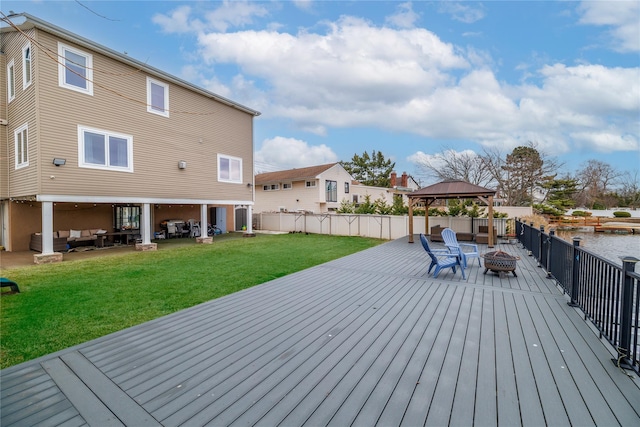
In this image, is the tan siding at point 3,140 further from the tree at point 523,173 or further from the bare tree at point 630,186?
the bare tree at point 630,186

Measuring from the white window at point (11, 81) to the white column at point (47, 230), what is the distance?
4.79 metres

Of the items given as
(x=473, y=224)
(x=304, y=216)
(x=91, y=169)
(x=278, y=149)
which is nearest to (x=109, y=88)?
(x=91, y=169)

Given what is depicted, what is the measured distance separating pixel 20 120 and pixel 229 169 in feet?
25.4

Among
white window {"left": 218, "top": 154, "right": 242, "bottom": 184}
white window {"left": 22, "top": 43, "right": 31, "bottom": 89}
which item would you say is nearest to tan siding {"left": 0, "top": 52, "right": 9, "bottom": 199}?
white window {"left": 22, "top": 43, "right": 31, "bottom": 89}

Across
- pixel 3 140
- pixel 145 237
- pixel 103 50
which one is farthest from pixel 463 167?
A: pixel 3 140

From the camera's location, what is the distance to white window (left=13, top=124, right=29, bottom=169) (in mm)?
9484

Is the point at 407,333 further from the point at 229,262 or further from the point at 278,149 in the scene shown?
the point at 278,149

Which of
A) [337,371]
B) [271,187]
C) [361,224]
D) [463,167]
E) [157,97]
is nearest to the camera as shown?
[337,371]

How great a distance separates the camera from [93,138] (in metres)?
10.1

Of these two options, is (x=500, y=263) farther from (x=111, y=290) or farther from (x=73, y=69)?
(x=73, y=69)

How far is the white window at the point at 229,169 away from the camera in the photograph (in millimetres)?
14819

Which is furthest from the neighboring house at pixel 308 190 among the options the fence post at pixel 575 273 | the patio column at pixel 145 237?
the fence post at pixel 575 273

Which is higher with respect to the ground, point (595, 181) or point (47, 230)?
point (595, 181)

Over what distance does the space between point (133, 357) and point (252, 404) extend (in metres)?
1.55
